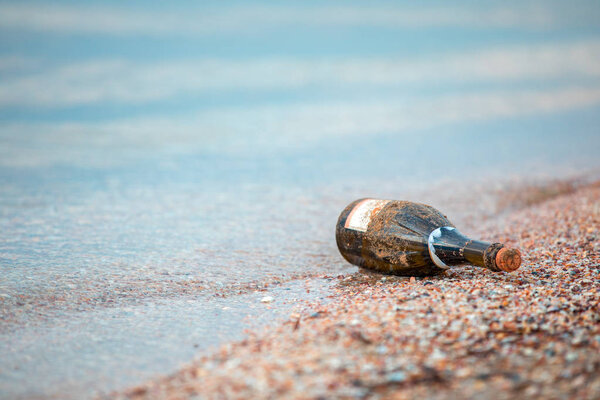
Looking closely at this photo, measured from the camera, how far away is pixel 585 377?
1.79m

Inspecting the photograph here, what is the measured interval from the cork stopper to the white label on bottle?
741 millimetres

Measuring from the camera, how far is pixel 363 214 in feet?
10.4

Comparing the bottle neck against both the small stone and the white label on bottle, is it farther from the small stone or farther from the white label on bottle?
the small stone

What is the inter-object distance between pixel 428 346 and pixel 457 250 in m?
0.88

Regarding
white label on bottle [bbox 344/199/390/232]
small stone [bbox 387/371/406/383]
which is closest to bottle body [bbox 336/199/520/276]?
white label on bottle [bbox 344/199/390/232]

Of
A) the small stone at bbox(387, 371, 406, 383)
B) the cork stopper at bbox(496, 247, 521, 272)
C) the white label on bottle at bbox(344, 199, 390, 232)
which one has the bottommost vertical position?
the small stone at bbox(387, 371, 406, 383)

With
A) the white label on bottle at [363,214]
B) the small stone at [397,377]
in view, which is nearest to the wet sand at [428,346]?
the small stone at [397,377]

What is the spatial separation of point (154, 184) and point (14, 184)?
5.39ft

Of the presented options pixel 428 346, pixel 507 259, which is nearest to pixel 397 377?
pixel 428 346

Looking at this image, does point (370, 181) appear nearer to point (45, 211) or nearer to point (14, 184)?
point (45, 211)

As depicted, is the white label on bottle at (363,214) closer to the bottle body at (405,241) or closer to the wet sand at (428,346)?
the bottle body at (405,241)

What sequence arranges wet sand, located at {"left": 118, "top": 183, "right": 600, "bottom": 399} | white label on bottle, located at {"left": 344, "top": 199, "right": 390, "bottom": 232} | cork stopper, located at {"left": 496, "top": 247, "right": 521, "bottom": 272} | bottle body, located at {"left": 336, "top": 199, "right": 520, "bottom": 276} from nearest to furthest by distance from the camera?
wet sand, located at {"left": 118, "top": 183, "right": 600, "bottom": 399}
cork stopper, located at {"left": 496, "top": 247, "right": 521, "bottom": 272}
bottle body, located at {"left": 336, "top": 199, "right": 520, "bottom": 276}
white label on bottle, located at {"left": 344, "top": 199, "right": 390, "bottom": 232}

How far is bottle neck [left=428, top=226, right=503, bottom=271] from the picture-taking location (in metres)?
2.75

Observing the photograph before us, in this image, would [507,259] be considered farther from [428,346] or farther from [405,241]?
[428,346]
